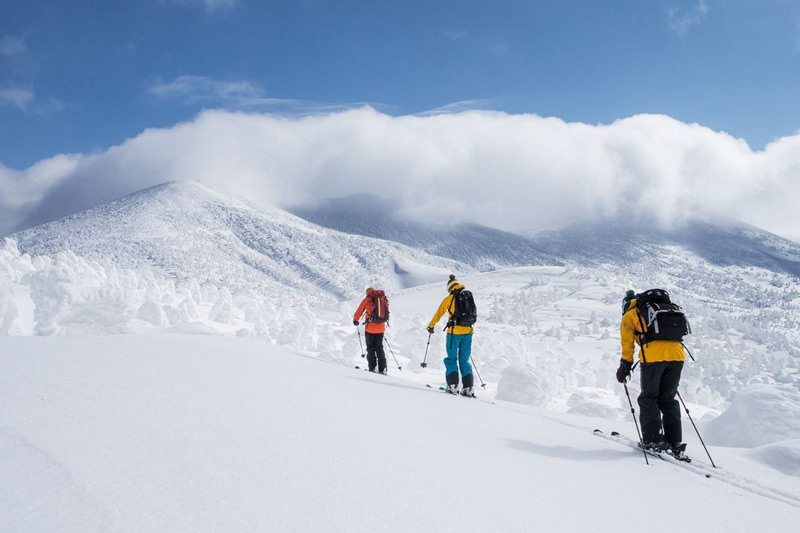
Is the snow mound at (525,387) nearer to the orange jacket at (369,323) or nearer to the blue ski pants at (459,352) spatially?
the orange jacket at (369,323)

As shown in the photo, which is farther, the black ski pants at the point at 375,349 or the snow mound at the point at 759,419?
the black ski pants at the point at 375,349

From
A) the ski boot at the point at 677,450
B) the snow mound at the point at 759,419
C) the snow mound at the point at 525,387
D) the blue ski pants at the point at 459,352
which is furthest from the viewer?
→ the snow mound at the point at 525,387

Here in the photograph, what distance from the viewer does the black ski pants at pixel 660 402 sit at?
19.0 feet

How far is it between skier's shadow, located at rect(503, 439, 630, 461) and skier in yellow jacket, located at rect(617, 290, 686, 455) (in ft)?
1.79

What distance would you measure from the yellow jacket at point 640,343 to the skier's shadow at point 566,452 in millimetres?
1148

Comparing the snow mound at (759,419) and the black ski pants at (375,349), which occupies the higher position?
the black ski pants at (375,349)

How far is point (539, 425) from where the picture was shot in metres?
6.39

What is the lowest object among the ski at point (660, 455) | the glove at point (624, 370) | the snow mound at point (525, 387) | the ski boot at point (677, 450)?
the snow mound at point (525, 387)

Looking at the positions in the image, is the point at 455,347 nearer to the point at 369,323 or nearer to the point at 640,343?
the point at 369,323

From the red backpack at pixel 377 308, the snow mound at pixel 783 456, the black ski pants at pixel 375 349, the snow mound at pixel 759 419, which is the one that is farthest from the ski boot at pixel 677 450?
the black ski pants at pixel 375 349

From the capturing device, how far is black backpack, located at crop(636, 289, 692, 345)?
5.64m

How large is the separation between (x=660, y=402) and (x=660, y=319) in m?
1.09

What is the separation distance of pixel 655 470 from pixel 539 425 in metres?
1.60

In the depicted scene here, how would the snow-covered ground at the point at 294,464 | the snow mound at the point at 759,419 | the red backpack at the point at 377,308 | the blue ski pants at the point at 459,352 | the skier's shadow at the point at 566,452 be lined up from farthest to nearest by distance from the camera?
the red backpack at the point at 377,308, the blue ski pants at the point at 459,352, the snow mound at the point at 759,419, the skier's shadow at the point at 566,452, the snow-covered ground at the point at 294,464
